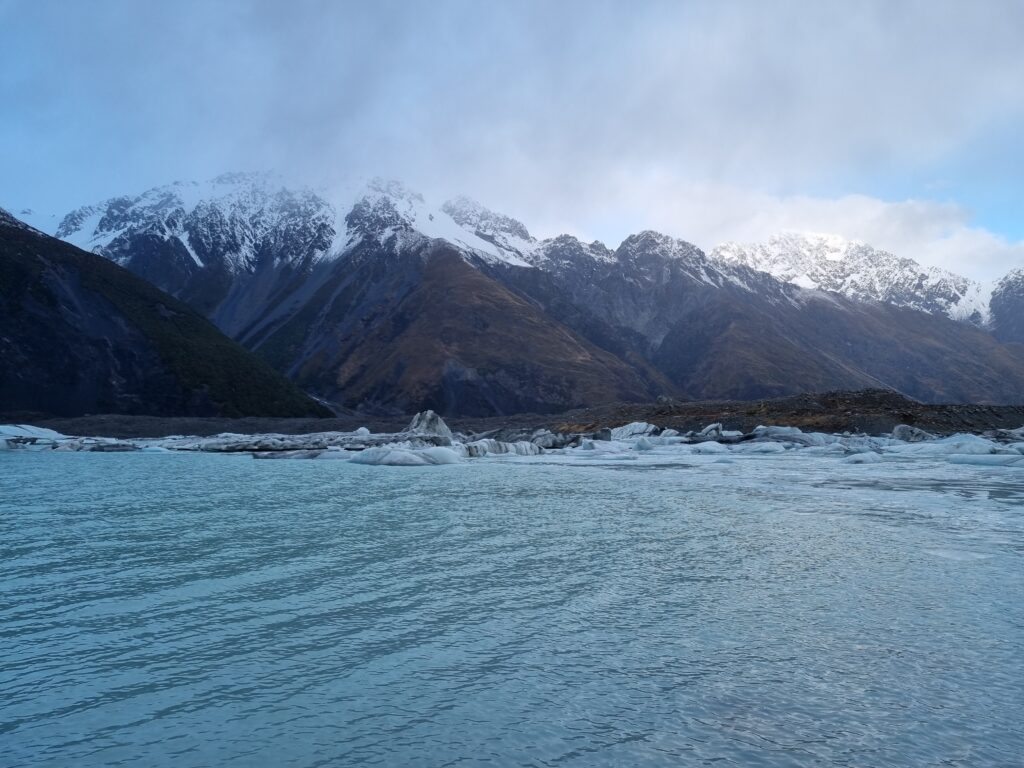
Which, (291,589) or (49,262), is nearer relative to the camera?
(291,589)

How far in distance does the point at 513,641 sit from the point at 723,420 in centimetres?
5659

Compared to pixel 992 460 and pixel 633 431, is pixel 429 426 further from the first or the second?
pixel 992 460

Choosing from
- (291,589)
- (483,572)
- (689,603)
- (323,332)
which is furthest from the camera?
(323,332)

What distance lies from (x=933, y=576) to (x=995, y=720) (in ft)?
16.5

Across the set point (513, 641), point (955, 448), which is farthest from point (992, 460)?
point (513, 641)

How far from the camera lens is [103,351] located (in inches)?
3984

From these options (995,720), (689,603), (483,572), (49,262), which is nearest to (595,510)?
(483,572)

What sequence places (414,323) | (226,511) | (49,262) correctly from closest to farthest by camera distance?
(226,511) < (49,262) < (414,323)

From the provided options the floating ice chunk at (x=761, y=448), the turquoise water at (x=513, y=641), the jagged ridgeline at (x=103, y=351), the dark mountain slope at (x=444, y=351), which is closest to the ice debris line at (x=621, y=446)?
the floating ice chunk at (x=761, y=448)

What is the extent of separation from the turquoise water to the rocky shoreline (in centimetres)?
4378

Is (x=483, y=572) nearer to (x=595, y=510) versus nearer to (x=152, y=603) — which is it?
(x=152, y=603)

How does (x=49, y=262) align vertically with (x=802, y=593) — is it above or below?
above

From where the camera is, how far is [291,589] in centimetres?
908

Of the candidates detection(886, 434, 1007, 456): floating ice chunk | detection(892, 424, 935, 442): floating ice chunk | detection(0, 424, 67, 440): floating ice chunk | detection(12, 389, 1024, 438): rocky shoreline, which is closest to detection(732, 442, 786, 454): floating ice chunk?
detection(886, 434, 1007, 456): floating ice chunk
